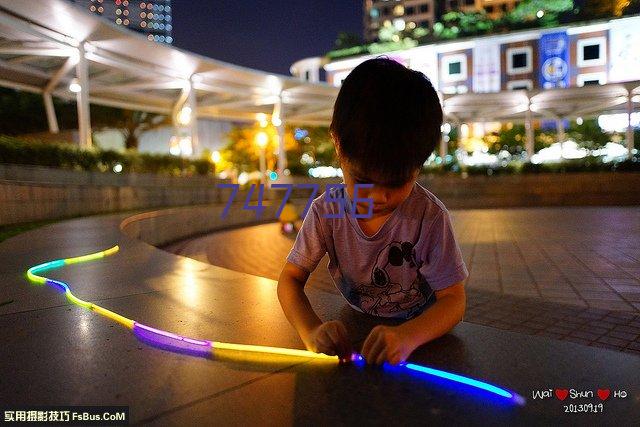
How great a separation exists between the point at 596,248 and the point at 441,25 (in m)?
50.0

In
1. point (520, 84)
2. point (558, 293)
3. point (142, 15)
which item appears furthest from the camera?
point (142, 15)

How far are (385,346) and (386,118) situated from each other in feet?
2.14

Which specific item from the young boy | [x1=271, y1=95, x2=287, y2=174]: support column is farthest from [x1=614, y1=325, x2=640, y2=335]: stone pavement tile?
[x1=271, y1=95, x2=287, y2=174]: support column

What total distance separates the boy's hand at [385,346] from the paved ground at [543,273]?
1.99 metres

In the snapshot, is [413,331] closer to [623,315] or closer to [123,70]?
[623,315]

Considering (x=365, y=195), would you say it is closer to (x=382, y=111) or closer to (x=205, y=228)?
(x=382, y=111)

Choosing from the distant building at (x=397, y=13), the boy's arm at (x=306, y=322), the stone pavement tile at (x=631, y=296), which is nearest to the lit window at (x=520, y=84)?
the distant building at (x=397, y=13)

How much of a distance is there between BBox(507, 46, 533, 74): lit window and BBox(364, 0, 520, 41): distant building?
53.8 feet

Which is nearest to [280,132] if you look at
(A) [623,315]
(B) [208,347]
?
(A) [623,315]

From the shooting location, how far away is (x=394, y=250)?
166 centimetres

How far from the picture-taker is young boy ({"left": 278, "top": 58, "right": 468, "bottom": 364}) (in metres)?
1.32

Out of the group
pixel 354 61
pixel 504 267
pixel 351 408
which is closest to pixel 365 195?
pixel 351 408

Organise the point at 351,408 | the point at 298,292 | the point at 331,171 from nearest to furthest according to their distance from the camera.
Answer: the point at 351,408, the point at 298,292, the point at 331,171

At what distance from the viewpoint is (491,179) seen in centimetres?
2328
